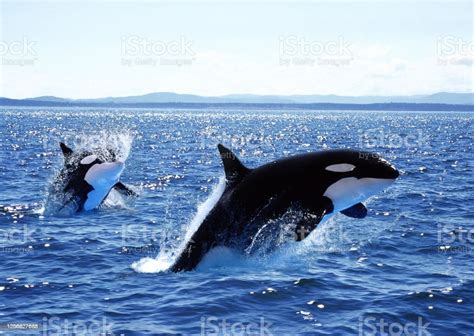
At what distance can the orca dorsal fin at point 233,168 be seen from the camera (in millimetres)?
12772

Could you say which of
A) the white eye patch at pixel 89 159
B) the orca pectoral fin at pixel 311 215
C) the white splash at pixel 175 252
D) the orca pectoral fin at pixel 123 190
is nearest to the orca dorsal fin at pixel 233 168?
the white splash at pixel 175 252

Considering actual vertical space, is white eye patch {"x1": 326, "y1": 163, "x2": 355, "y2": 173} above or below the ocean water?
above

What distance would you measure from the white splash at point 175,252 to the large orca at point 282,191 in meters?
0.18

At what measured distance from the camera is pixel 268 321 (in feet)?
35.5

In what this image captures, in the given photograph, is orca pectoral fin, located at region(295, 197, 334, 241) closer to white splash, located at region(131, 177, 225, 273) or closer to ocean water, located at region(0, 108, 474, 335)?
ocean water, located at region(0, 108, 474, 335)

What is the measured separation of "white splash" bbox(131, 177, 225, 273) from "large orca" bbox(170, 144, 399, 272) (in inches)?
7.1

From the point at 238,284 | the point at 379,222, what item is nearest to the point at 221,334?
the point at 238,284

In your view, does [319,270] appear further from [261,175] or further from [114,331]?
[114,331]

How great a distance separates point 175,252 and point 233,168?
115 inches

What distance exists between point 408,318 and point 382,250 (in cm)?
499

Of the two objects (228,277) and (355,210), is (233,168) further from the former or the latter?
(355,210)

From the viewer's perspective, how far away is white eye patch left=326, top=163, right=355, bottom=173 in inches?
511

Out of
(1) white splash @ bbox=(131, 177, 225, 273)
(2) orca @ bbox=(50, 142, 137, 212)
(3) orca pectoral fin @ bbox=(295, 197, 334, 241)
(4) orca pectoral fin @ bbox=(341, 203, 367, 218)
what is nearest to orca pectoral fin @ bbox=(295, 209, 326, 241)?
(3) orca pectoral fin @ bbox=(295, 197, 334, 241)

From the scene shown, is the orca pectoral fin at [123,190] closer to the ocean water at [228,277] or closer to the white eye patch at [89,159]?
the ocean water at [228,277]
